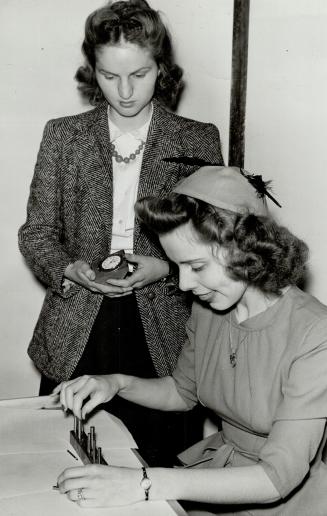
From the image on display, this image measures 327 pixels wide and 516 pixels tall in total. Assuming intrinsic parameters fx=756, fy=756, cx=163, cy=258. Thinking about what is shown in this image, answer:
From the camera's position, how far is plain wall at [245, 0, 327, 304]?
8.11ft

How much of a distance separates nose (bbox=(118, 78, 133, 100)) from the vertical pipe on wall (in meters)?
0.80

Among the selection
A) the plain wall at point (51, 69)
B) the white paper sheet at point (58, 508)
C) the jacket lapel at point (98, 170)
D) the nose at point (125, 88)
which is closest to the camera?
the white paper sheet at point (58, 508)

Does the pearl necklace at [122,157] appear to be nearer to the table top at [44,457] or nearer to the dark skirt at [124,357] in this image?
the dark skirt at [124,357]

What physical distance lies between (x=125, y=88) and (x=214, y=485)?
1.20m

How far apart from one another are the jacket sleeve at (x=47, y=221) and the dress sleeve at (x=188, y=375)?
505 mm

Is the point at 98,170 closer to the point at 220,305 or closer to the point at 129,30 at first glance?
the point at 129,30

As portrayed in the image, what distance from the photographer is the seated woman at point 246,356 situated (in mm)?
1582

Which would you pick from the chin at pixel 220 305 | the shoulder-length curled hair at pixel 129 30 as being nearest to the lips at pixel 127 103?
the shoulder-length curled hair at pixel 129 30

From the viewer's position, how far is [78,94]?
3.13 m

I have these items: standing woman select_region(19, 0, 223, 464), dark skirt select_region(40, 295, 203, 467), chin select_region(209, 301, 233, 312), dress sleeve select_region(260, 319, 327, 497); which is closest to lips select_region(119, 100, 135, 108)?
standing woman select_region(19, 0, 223, 464)

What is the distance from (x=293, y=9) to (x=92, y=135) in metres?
0.81

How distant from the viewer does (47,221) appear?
2.41 m

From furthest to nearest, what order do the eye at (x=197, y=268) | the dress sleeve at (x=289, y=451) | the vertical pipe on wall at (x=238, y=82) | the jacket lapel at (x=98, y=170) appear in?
the vertical pipe on wall at (x=238, y=82)
the jacket lapel at (x=98, y=170)
the eye at (x=197, y=268)
the dress sleeve at (x=289, y=451)

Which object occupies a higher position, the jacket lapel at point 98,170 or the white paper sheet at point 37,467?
the jacket lapel at point 98,170
